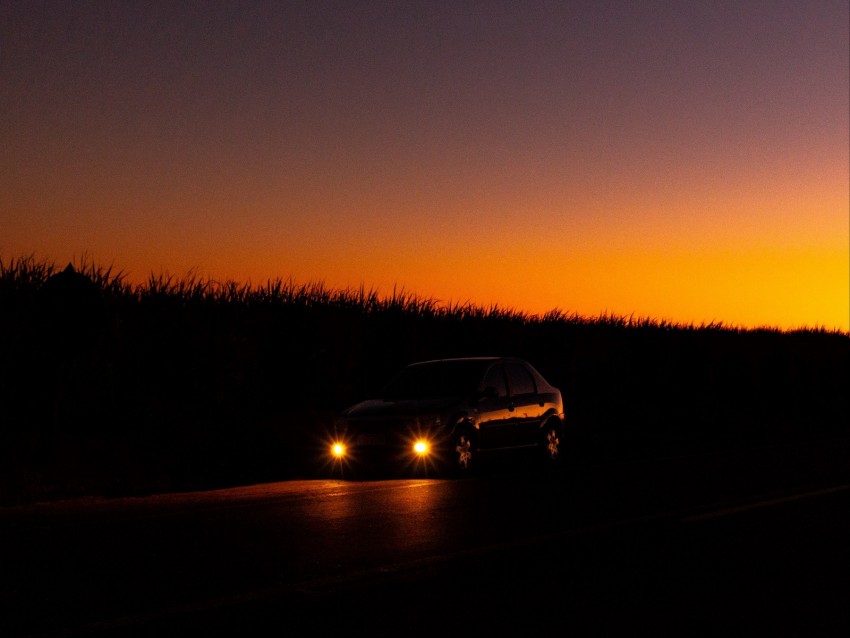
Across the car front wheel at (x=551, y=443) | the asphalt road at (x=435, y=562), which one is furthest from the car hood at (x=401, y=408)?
the car front wheel at (x=551, y=443)

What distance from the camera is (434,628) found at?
7191mm

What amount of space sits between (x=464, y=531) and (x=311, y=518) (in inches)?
68.4

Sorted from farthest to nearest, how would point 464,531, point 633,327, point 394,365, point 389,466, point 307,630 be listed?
1. point 633,327
2. point 394,365
3. point 389,466
4. point 464,531
5. point 307,630

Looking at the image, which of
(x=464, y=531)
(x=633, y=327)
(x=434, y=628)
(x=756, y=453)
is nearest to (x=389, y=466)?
(x=464, y=531)

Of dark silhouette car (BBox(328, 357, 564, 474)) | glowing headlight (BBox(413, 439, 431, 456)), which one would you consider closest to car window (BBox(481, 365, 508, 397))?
dark silhouette car (BBox(328, 357, 564, 474))

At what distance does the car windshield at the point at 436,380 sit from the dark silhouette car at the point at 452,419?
0.01m

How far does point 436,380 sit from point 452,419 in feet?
5.12

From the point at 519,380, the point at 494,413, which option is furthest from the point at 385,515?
the point at 519,380

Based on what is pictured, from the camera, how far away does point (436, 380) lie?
1878cm

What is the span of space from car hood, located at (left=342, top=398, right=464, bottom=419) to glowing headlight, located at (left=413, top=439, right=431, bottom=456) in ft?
1.59

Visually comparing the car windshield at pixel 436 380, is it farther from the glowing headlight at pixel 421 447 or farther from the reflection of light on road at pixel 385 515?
the reflection of light on road at pixel 385 515

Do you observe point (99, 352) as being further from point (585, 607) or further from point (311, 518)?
point (585, 607)

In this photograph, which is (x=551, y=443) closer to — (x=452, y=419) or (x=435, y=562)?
(x=452, y=419)

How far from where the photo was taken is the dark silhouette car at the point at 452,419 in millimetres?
17078
